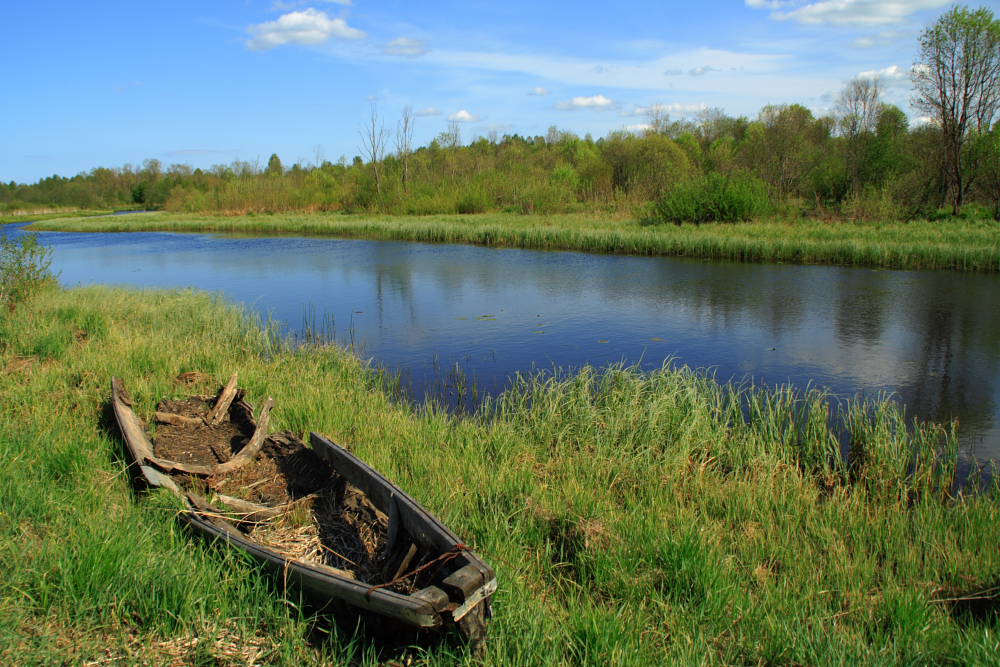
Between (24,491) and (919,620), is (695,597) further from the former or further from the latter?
(24,491)

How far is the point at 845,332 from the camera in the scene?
980 cm

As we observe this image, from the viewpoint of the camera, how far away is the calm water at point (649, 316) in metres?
7.80

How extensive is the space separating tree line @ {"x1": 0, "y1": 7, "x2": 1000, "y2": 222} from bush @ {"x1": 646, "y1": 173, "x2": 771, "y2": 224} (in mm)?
43

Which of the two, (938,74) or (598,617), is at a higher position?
(938,74)

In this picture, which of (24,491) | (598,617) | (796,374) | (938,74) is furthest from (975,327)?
(938,74)

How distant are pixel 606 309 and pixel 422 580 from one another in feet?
30.5

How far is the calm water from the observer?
25.6 feet

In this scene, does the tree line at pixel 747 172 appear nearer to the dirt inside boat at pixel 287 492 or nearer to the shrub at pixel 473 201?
the shrub at pixel 473 201

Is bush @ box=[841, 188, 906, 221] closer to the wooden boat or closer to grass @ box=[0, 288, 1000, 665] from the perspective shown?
grass @ box=[0, 288, 1000, 665]

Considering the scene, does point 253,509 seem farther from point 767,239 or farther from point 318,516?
point 767,239

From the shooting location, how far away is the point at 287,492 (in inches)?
166

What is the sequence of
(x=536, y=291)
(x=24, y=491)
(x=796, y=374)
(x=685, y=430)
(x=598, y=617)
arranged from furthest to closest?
(x=536, y=291) < (x=796, y=374) < (x=685, y=430) < (x=24, y=491) < (x=598, y=617)

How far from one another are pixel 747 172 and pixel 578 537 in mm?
→ 23281

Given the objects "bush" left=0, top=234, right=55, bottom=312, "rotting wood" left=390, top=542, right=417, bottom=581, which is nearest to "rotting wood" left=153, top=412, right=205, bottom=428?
"rotting wood" left=390, top=542, right=417, bottom=581
